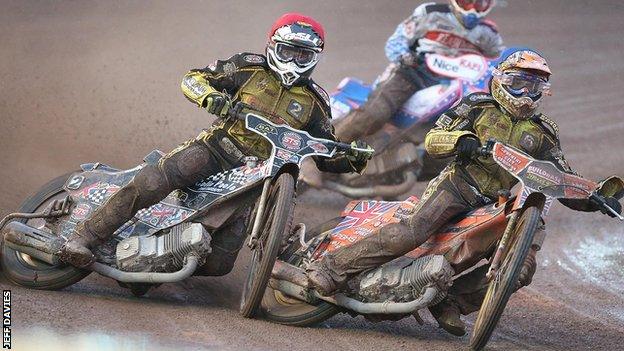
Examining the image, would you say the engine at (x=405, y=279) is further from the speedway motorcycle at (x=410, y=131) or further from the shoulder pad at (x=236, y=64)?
the speedway motorcycle at (x=410, y=131)

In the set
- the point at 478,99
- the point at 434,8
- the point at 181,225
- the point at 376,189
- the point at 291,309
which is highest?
the point at 478,99

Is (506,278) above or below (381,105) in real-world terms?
above

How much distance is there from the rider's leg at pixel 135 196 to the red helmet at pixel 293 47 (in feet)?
2.79

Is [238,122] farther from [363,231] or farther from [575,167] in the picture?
[575,167]

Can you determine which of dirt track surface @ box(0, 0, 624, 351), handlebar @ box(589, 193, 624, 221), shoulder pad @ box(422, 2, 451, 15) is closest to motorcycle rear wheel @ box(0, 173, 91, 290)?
dirt track surface @ box(0, 0, 624, 351)

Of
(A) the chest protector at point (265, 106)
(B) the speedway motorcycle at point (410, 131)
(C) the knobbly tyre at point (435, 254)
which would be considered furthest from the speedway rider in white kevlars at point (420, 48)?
(A) the chest protector at point (265, 106)

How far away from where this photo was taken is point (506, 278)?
27.8ft

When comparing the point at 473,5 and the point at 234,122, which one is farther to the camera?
the point at 473,5

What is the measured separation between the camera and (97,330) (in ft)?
28.0

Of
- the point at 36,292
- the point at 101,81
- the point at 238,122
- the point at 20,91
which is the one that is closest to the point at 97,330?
the point at 36,292

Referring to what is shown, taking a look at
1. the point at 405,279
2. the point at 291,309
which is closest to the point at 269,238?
the point at 291,309

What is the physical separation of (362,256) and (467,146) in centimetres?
106

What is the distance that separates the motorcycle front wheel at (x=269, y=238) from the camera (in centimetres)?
909

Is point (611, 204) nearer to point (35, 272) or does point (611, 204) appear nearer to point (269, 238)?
point (269, 238)
